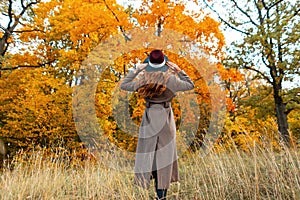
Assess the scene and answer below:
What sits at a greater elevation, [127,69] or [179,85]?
[127,69]

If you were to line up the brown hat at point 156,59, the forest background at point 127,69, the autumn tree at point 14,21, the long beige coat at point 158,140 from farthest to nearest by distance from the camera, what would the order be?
the autumn tree at point 14,21 < the forest background at point 127,69 < the long beige coat at point 158,140 < the brown hat at point 156,59

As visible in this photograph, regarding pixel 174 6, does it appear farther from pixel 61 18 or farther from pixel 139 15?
pixel 61 18

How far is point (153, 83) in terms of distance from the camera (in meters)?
2.84

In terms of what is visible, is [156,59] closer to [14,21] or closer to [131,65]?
[131,65]

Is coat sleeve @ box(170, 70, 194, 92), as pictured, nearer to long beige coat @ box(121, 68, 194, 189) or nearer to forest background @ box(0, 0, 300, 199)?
long beige coat @ box(121, 68, 194, 189)

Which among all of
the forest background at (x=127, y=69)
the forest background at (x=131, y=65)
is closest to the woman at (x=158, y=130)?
the forest background at (x=127, y=69)

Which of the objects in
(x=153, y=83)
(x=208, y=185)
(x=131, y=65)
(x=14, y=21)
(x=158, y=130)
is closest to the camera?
(x=153, y=83)

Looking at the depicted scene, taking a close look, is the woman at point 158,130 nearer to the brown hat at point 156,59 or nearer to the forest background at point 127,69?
the brown hat at point 156,59

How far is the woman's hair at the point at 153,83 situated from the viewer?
9.34ft

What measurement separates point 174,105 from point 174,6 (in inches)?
114

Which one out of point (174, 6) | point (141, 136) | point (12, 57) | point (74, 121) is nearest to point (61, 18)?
point (12, 57)

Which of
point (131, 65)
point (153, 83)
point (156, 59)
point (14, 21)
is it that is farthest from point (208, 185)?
point (14, 21)

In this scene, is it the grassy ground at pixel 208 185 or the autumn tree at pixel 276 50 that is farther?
the autumn tree at pixel 276 50

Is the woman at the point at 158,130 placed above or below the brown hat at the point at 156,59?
below
